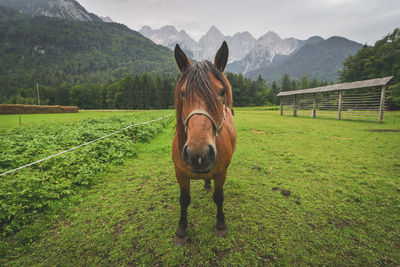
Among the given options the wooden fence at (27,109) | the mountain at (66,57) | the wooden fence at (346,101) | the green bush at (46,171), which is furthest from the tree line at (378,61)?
the mountain at (66,57)

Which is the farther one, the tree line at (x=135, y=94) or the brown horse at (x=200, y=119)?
the tree line at (x=135, y=94)

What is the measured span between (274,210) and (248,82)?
68030mm

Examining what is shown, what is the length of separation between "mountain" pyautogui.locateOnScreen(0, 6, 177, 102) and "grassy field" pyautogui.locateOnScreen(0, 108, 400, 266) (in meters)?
116

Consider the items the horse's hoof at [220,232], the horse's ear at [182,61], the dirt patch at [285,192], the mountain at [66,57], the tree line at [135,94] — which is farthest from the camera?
the mountain at [66,57]

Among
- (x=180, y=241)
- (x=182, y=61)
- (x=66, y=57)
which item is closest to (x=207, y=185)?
(x=180, y=241)

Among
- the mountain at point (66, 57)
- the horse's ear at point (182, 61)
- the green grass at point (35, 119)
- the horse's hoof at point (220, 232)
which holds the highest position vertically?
the mountain at point (66, 57)

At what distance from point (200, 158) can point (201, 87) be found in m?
0.79

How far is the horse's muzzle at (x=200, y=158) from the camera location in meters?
1.45

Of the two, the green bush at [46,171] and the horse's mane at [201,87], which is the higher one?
the horse's mane at [201,87]

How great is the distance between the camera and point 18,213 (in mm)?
2488

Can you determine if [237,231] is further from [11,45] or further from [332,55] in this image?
[332,55]

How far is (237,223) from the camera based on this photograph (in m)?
2.64

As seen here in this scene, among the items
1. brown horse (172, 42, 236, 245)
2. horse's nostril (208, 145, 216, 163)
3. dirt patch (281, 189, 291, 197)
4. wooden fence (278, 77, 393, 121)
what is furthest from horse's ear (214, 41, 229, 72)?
wooden fence (278, 77, 393, 121)

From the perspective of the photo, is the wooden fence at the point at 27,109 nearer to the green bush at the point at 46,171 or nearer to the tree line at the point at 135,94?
the tree line at the point at 135,94
